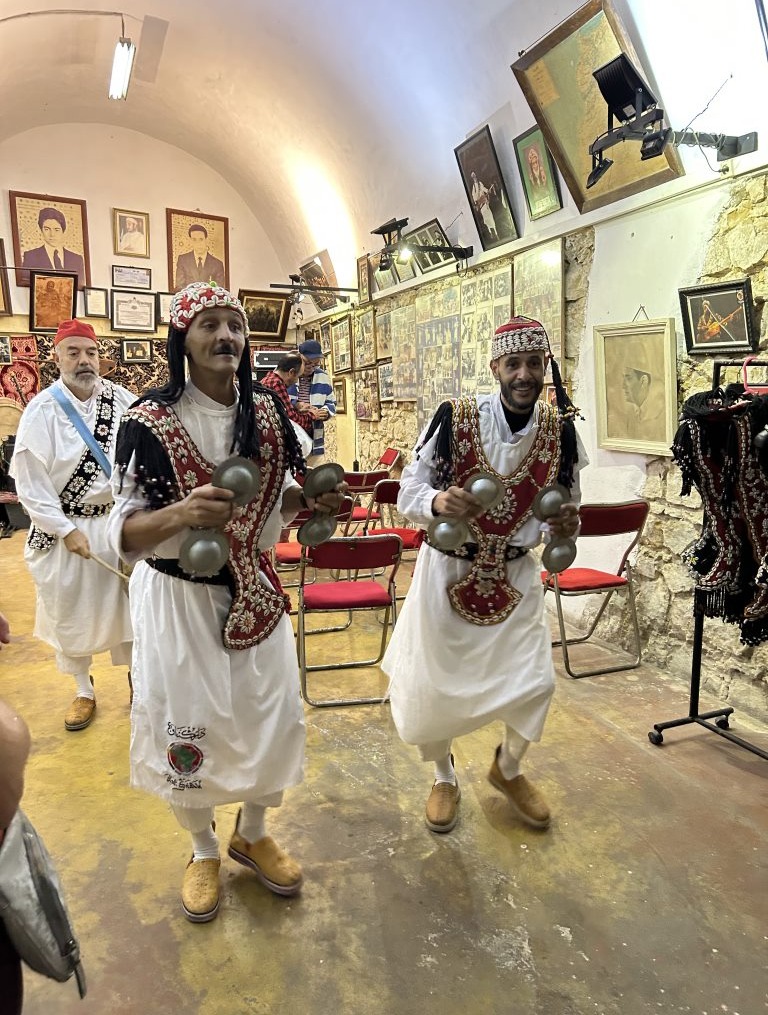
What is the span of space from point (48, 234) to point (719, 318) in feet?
34.1

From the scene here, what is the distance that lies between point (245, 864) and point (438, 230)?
247 inches

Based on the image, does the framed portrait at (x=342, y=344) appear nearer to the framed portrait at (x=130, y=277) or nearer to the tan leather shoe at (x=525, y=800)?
the framed portrait at (x=130, y=277)

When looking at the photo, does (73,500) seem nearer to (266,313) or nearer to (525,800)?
(525,800)

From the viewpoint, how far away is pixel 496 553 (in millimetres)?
2770

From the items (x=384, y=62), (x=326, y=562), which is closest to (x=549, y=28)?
(x=384, y=62)

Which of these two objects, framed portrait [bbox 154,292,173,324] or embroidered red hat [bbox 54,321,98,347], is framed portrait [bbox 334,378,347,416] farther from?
embroidered red hat [bbox 54,321,98,347]

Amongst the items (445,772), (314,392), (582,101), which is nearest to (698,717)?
(445,772)

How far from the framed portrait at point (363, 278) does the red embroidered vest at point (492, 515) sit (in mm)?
6899

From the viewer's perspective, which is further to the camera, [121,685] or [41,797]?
[121,685]

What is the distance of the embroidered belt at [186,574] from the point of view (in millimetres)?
2209

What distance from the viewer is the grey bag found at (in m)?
1.03

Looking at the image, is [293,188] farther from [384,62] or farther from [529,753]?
[529,753]

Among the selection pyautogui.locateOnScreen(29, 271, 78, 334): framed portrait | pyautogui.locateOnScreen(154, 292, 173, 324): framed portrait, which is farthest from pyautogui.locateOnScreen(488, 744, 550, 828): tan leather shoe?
pyautogui.locateOnScreen(154, 292, 173, 324): framed portrait

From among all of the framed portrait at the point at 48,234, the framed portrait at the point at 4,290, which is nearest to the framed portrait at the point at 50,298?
the framed portrait at the point at 48,234
